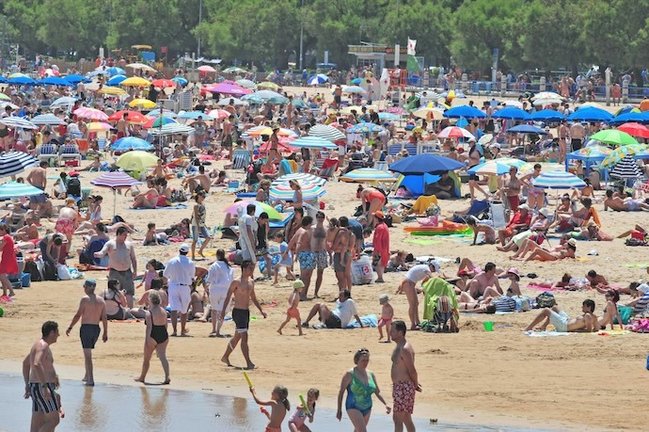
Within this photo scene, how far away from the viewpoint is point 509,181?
24047mm

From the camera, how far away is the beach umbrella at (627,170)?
1076 inches

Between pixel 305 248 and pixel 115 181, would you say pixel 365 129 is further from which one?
pixel 305 248

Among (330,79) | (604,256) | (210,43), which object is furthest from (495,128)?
(210,43)

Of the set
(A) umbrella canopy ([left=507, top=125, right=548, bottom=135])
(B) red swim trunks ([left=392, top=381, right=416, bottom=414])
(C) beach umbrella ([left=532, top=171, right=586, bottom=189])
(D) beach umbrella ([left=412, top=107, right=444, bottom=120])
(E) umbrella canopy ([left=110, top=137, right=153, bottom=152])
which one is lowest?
(D) beach umbrella ([left=412, top=107, right=444, bottom=120])

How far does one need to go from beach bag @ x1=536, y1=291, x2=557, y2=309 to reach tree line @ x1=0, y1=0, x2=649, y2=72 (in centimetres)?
4231

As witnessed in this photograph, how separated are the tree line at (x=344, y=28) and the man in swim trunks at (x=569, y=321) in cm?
4347

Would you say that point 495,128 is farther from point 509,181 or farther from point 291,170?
point 509,181

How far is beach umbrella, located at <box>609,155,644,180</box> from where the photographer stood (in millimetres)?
27328

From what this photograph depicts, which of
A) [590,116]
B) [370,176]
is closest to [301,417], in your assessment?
[370,176]

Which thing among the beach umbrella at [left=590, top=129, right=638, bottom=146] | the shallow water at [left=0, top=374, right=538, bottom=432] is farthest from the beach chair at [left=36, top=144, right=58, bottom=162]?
the shallow water at [left=0, top=374, right=538, bottom=432]

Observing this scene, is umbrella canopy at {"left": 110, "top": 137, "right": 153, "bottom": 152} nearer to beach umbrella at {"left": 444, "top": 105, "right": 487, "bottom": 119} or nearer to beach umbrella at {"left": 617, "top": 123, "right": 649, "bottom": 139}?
beach umbrella at {"left": 444, "top": 105, "right": 487, "bottom": 119}

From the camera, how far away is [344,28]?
7844cm

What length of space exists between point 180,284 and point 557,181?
9276 mm

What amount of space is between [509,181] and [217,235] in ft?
15.6
